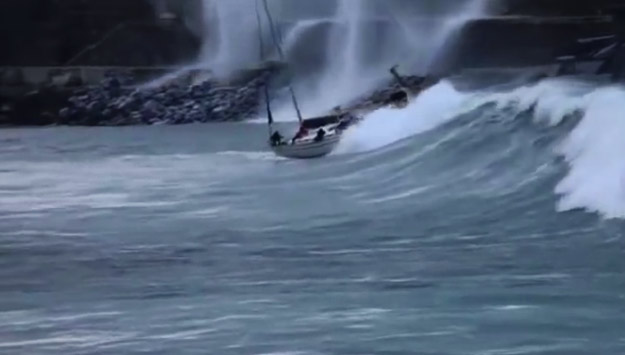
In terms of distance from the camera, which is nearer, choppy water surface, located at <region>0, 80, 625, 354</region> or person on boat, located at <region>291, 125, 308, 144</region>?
choppy water surface, located at <region>0, 80, 625, 354</region>

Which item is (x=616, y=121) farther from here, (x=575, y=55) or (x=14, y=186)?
(x=575, y=55)

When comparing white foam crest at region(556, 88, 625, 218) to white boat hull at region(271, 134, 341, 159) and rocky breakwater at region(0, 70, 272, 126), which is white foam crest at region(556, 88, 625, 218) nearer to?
white boat hull at region(271, 134, 341, 159)

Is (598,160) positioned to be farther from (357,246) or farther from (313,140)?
(313,140)

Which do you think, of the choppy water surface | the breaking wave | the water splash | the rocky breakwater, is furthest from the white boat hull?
the rocky breakwater

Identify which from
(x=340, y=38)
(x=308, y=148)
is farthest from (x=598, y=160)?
(x=340, y=38)

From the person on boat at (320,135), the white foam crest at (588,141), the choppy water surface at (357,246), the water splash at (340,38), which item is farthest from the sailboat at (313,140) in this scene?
the water splash at (340,38)

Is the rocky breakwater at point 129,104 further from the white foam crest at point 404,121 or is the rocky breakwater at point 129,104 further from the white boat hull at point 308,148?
the white boat hull at point 308,148
